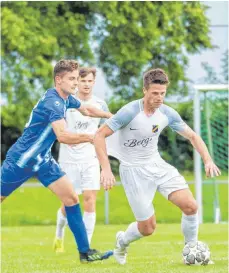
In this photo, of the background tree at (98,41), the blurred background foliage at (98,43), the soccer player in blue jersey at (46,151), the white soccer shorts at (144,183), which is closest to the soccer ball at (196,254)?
the white soccer shorts at (144,183)

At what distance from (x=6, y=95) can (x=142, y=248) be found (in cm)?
2099

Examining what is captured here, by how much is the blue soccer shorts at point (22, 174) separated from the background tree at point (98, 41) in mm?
21003

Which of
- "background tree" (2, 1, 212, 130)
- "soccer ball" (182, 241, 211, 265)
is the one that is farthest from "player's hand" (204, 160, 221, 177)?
"background tree" (2, 1, 212, 130)

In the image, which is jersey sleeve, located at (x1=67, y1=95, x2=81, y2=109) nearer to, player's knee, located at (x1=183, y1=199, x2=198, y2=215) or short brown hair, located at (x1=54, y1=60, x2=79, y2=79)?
short brown hair, located at (x1=54, y1=60, x2=79, y2=79)

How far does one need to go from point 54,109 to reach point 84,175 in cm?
274

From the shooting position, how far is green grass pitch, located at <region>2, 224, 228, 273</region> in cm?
1001

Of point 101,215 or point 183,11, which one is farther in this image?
point 183,11

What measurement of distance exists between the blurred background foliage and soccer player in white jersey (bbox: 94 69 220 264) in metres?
19.3

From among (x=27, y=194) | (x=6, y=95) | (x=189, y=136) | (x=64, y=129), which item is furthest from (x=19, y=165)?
(x=6, y=95)

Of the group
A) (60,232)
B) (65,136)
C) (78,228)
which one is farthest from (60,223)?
(65,136)

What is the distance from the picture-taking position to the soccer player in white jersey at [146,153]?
9.98 metres

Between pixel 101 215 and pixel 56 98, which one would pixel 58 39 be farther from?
pixel 56 98

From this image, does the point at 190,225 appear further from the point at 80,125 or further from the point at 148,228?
the point at 80,125

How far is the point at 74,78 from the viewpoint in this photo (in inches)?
413
